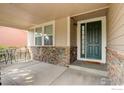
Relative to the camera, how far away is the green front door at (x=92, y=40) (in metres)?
5.69

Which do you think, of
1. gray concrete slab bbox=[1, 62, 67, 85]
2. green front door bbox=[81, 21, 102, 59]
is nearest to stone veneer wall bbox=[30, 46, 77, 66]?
green front door bbox=[81, 21, 102, 59]

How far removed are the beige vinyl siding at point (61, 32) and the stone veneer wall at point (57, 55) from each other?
32cm

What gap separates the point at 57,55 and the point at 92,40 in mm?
2034

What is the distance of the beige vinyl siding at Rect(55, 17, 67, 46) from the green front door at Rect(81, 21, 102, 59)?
3.74ft

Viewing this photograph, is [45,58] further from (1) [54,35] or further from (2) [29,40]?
(2) [29,40]

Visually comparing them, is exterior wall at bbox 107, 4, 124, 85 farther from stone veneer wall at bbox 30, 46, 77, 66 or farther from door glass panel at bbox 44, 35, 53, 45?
door glass panel at bbox 44, 35, 53, 45

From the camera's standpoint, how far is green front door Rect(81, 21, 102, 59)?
5689 mm

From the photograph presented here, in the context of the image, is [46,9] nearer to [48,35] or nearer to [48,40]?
[48,35]

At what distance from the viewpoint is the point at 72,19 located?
595 centimetres

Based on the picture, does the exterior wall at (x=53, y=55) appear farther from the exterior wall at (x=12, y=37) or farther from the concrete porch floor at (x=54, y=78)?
the exterior wall at (x=12, y=37)

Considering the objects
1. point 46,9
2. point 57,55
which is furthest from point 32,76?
point 46,9

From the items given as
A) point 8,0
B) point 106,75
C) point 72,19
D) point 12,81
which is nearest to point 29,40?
point 72,19

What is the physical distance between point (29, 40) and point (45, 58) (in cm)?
252

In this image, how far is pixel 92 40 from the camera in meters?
5.96
